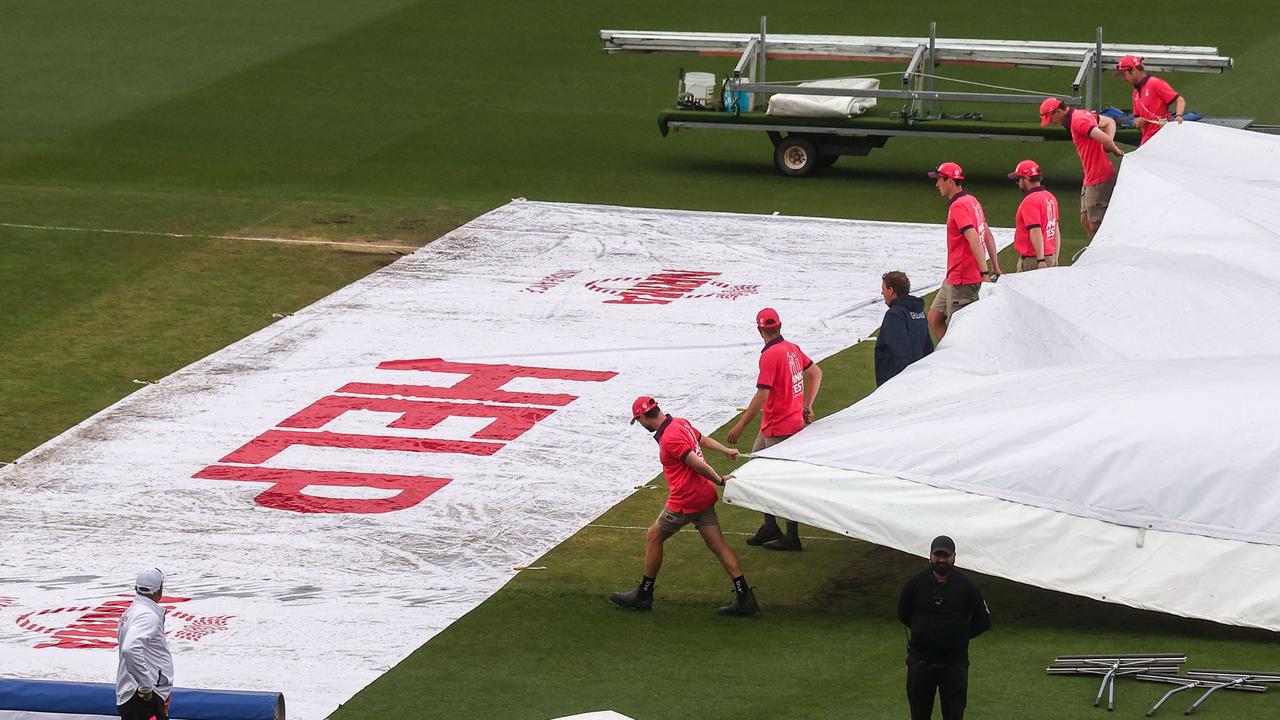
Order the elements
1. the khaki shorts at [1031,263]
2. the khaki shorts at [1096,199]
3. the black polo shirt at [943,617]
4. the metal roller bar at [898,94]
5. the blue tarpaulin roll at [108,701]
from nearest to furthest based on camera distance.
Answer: the black polo shirt at [943,617] → the blue tarpaulin roll at [108,701] → the khaki shorts at [1031,263] → the khaki shorts at [1096,199] → the metal roller bar at [898,94]

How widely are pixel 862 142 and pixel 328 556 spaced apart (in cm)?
1479

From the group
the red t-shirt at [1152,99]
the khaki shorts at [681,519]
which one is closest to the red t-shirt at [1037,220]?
the red t-shirt at [1152,99]

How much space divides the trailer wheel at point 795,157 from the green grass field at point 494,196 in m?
0.35

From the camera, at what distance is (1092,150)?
70.0ft

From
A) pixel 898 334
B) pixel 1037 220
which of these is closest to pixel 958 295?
pixel 1037 220

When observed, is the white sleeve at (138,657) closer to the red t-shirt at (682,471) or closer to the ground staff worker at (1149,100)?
the red t-shirt at (682,471)

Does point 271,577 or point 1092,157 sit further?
point 1092,157

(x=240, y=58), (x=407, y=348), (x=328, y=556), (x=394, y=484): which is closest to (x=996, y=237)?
(x=407, y=348)

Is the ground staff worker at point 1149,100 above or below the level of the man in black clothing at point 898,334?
above

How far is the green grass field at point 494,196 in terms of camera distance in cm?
1270

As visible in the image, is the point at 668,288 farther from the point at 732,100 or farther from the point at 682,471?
the point at 682,471

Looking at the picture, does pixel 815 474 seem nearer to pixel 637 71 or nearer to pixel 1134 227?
pixel 1134 227

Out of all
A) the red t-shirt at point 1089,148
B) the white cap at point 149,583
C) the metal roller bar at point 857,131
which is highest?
the red t-shirt at point 1089,148

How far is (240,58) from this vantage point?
119 ft
